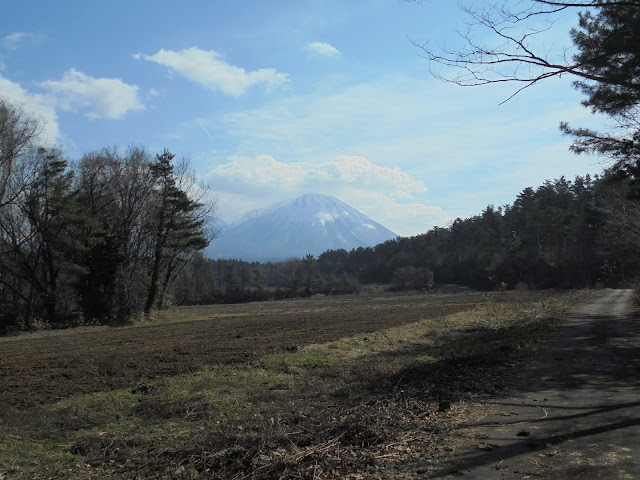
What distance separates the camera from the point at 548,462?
3.79m

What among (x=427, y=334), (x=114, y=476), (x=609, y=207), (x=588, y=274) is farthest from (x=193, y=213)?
(x=588, y=274)

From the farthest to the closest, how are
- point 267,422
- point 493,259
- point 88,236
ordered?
point 493,259 → point 88,236 → point 267,422

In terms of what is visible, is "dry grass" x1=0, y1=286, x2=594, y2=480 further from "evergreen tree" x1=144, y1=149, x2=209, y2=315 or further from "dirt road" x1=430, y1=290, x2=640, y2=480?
"evergreen tree" x1=144, y1=149, x2=209, y2=315

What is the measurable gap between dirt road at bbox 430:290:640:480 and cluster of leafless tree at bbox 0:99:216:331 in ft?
92.9

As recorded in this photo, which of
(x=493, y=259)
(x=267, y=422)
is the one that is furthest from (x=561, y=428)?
(x=493, y=259)

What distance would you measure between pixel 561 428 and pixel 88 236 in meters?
31.4

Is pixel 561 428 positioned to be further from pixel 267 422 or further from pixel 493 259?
pixel 493 259

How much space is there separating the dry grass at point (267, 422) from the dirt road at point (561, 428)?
0.38m

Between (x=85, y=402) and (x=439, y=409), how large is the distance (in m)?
6.18

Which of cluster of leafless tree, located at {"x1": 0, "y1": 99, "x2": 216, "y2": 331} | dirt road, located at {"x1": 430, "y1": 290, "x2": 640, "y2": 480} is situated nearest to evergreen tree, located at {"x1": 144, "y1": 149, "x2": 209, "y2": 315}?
cluster of leafless tree, located at {"x1": 0, "y1": 99, "x2": 216, "y2": 331}

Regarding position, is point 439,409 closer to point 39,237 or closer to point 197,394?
point 197,394

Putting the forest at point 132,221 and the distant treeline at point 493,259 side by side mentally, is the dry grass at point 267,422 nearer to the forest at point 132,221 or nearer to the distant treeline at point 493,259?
the forest at point 132,221

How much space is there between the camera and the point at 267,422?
17.5ft

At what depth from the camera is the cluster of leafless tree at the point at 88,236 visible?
26.5 meters
